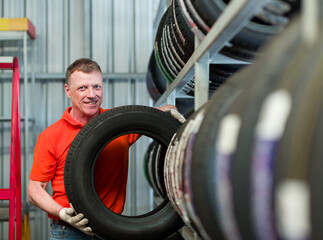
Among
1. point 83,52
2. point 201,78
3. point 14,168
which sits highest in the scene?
point 201,78

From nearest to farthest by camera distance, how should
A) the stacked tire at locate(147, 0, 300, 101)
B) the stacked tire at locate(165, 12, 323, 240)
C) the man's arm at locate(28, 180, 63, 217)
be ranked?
1. the stacked tire at locate(165, 12, 323, 240)
2. the stacked tire at locate(147, 0, 300, 101)
3. the man's arm at locate(28, 180, 63, 217)

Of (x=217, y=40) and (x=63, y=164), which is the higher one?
(x=217, y=40)

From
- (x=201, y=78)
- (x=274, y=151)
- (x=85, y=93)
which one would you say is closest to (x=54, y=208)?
(x=85, y=93)

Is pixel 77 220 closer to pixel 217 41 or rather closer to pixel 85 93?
pixel 85 93

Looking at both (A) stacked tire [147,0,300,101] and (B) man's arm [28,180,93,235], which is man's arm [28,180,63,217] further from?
(A) stacked tire [147,0,300,101]

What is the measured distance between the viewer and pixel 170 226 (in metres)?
2.05

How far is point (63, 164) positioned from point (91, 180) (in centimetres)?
45

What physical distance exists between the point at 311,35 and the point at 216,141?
1.05ft

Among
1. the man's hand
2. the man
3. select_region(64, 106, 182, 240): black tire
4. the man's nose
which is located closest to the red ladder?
the man

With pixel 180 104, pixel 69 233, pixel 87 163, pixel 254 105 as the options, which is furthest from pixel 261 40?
pixel 180 104

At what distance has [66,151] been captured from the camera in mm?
2432

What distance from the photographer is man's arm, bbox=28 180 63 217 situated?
2238 millimetres

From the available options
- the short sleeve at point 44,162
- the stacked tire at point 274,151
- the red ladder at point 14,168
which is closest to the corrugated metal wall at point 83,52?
the red ladder at point 14,168

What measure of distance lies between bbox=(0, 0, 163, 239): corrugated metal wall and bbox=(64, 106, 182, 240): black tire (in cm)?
290
